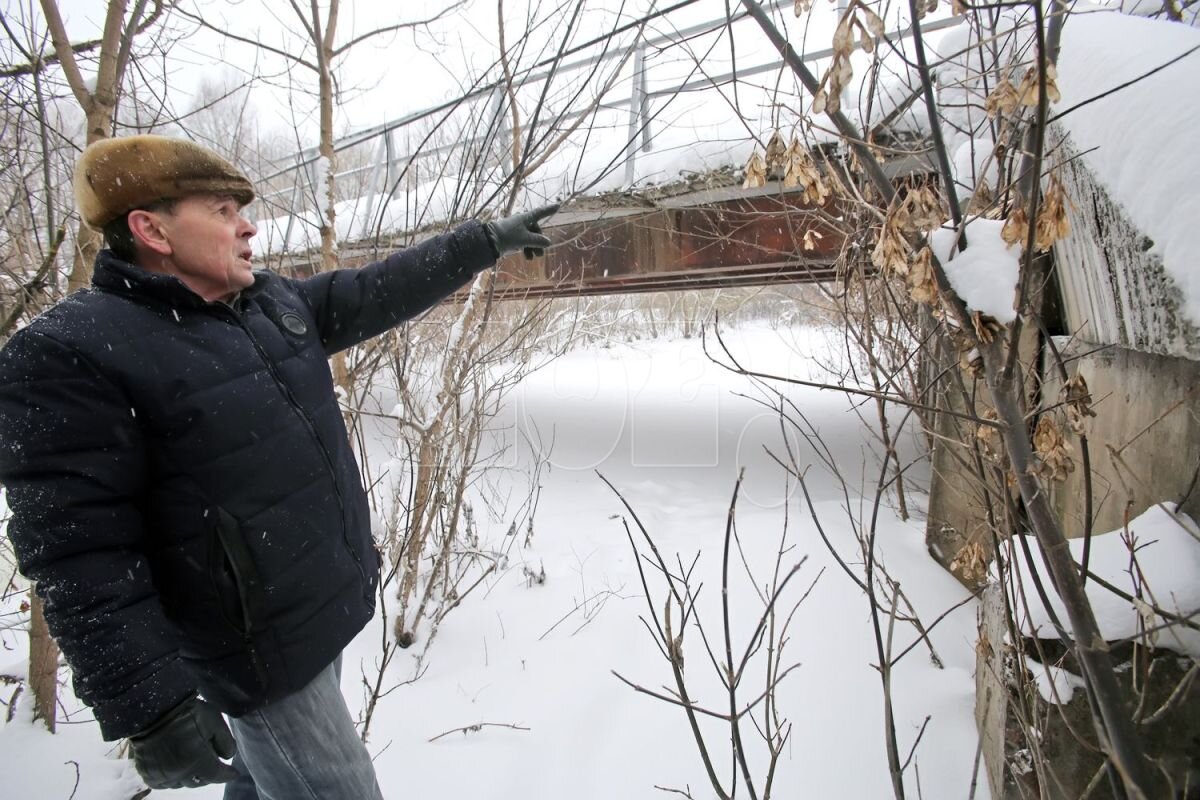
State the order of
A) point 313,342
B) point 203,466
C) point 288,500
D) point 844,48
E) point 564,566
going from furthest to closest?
point 564,566 < point 313,342 < point 288,500 < point 203,466 < point 844,48

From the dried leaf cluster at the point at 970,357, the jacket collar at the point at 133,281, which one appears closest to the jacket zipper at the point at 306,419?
the jacket collar at the point at 133,281

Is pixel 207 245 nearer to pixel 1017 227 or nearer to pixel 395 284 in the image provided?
pixel 395 284

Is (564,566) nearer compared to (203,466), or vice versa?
(203,466)

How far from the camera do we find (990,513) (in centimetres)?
125

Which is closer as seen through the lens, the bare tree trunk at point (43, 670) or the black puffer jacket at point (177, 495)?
the black puffer jacket at point (177, 495)

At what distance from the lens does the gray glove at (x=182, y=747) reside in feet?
3.61

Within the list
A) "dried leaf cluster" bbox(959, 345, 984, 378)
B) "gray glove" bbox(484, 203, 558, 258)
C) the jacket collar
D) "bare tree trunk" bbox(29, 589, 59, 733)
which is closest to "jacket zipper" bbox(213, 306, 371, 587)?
the jacket collar

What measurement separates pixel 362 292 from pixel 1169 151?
2145mm

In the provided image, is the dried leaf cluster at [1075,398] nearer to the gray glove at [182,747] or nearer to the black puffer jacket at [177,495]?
the black puffer jacket at [177,495]

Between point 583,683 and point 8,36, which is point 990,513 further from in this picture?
point 8,36

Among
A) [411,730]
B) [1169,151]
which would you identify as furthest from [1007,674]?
[411,730]

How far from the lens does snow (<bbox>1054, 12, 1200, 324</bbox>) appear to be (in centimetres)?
121

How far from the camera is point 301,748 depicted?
1339 mm

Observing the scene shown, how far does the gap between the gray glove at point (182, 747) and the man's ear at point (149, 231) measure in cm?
100
